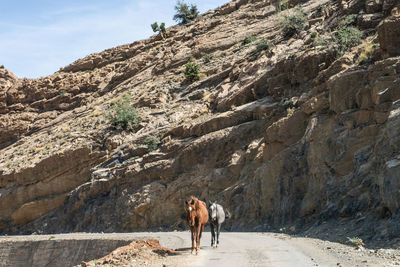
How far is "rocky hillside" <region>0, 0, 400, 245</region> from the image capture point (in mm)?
19438

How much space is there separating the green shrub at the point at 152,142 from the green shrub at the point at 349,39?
16.2 meters

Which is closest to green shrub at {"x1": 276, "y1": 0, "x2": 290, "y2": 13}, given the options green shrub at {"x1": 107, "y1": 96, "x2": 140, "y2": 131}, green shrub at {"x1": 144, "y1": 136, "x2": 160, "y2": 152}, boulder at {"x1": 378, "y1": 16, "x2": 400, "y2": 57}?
green shrub at {"x1": 107, "y1": 96, "x2": 140, "y2": 131}

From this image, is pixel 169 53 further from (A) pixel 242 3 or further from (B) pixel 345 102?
(B) pixel 345 102

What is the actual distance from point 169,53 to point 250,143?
114 feet

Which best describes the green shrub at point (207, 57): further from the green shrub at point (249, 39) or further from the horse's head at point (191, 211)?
the horse's head at point (191, 211)

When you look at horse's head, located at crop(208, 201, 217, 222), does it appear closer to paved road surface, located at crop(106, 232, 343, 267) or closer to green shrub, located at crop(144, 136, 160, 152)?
paved road surface, located at crop(106, 232, 343, 267)

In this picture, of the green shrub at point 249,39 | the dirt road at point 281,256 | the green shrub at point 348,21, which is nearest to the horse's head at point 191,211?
the dirt road at point 281,256

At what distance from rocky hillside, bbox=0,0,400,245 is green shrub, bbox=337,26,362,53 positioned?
0.47 ft

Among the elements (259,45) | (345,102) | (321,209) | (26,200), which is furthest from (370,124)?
(26,200)

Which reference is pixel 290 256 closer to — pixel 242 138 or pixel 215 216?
pixel 215 216

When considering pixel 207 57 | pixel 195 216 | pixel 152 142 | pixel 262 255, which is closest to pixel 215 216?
pixel 195 216

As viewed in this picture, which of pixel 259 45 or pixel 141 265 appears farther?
pixel 259 45

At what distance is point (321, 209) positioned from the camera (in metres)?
20.3

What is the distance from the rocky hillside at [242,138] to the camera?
63.8ft
